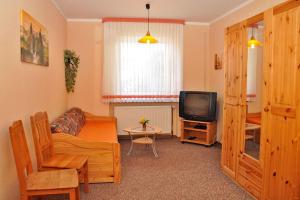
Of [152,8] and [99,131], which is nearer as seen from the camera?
[99,131]

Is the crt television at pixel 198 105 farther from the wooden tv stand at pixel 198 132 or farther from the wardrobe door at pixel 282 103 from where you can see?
the wardrobe door at pixel 282 103

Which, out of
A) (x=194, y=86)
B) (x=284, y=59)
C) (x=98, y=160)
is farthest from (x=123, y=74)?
(x=284, y=59)

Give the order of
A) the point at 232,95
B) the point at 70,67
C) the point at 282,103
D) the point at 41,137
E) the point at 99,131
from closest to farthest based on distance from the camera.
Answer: the point at 282,103
the point at 41,137
the point at 232,95
the point at 99,131
the point at 70,67

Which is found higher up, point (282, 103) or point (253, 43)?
point (253, 43)

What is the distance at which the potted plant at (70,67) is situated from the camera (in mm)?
5008

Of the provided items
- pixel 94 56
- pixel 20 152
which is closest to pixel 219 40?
pixel 94 56

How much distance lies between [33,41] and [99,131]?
Result: 1825 millimetres

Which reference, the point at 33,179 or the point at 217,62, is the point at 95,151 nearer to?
the point at 33,179

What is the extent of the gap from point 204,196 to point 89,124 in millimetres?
2713

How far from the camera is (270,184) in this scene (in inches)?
102

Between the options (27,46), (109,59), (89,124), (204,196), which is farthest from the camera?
(109,59)

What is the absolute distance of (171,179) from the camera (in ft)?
11.3

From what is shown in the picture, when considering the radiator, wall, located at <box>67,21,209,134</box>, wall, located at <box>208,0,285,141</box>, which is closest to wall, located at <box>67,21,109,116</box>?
wall, located at <box>67,21,209,134</box>

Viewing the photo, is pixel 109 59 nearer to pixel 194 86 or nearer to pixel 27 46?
pixel 194 86
